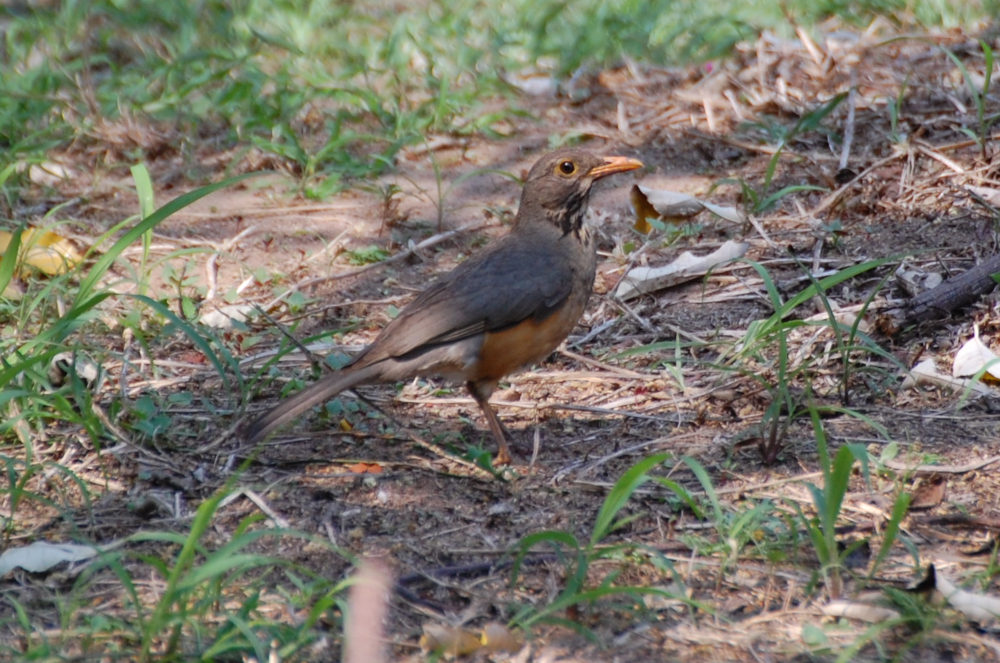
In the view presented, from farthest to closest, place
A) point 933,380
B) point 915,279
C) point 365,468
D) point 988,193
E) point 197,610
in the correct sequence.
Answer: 1. point 988,193
2. point 915,279
3. point 933,380
4. point 365,468
5. point 197,610

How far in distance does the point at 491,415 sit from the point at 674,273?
1561mm

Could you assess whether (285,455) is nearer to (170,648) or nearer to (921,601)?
(170,648)

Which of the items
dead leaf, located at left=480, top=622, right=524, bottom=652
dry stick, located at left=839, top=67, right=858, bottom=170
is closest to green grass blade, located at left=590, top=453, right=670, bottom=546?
dead leaf, located at left=480, top=622, right=524, bottom=652

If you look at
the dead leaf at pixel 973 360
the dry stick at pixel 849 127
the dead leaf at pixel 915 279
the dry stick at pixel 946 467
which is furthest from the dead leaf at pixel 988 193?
the dry stick at pixel 946 467

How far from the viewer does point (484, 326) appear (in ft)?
17.7

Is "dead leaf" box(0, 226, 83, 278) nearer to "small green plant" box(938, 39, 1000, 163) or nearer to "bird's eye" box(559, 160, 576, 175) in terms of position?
"bird's eye" box(559, 160, 576, 175)

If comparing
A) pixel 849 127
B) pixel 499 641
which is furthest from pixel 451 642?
pixel 849 127

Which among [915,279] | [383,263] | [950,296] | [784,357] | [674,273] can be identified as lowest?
[383,263]

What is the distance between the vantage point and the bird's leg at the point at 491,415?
5.14m

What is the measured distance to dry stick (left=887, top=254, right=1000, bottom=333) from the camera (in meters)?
5.54

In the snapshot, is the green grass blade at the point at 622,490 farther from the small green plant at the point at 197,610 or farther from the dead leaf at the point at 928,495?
the dead leaf at the point at 928,495

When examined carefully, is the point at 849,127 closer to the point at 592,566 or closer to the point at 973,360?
the point at 973,360

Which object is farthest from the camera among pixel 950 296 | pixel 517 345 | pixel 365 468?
pixel 950 296

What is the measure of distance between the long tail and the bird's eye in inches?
58.7
